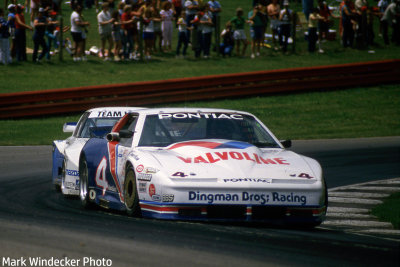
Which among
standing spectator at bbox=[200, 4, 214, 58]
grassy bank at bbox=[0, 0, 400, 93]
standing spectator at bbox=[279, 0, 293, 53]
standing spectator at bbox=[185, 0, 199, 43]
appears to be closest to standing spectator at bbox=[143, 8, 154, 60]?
grassy bank at bbox=[0, 0, 400, 93]

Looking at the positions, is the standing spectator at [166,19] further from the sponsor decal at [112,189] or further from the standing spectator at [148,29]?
the sponsor decal at [112,189]

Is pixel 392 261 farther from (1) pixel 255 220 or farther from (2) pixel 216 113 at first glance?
(2) pixel 216 113

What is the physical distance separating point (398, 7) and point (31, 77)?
14.0 meters

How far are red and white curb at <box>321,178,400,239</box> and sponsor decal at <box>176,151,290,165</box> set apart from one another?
1103mm

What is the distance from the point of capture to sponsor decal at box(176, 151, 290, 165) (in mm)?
7609

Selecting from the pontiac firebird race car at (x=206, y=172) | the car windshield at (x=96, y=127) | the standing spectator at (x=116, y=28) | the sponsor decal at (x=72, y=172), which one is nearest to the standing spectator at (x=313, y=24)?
the standing spectator at (x=116, y=28)

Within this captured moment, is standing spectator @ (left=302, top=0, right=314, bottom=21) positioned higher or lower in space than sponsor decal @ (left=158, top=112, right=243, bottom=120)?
lower

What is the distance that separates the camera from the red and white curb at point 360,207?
8.50 meters

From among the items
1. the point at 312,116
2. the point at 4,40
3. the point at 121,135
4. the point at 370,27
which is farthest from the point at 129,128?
the point at 370,27

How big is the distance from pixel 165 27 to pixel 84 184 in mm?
16441

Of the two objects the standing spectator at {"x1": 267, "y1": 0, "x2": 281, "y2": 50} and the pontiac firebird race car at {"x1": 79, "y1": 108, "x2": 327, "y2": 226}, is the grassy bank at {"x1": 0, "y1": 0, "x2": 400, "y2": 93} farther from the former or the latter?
the pontiac firebird race car at {"x1": 79, "y1": 108, "x2": 327, "y2": 226}

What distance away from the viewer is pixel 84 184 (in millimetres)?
9602

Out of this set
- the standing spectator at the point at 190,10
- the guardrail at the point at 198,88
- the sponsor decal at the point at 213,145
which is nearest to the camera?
the sponsor decal at the point at 213,145

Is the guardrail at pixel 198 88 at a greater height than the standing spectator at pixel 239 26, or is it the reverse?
the standing spectator at pixel 239 26
